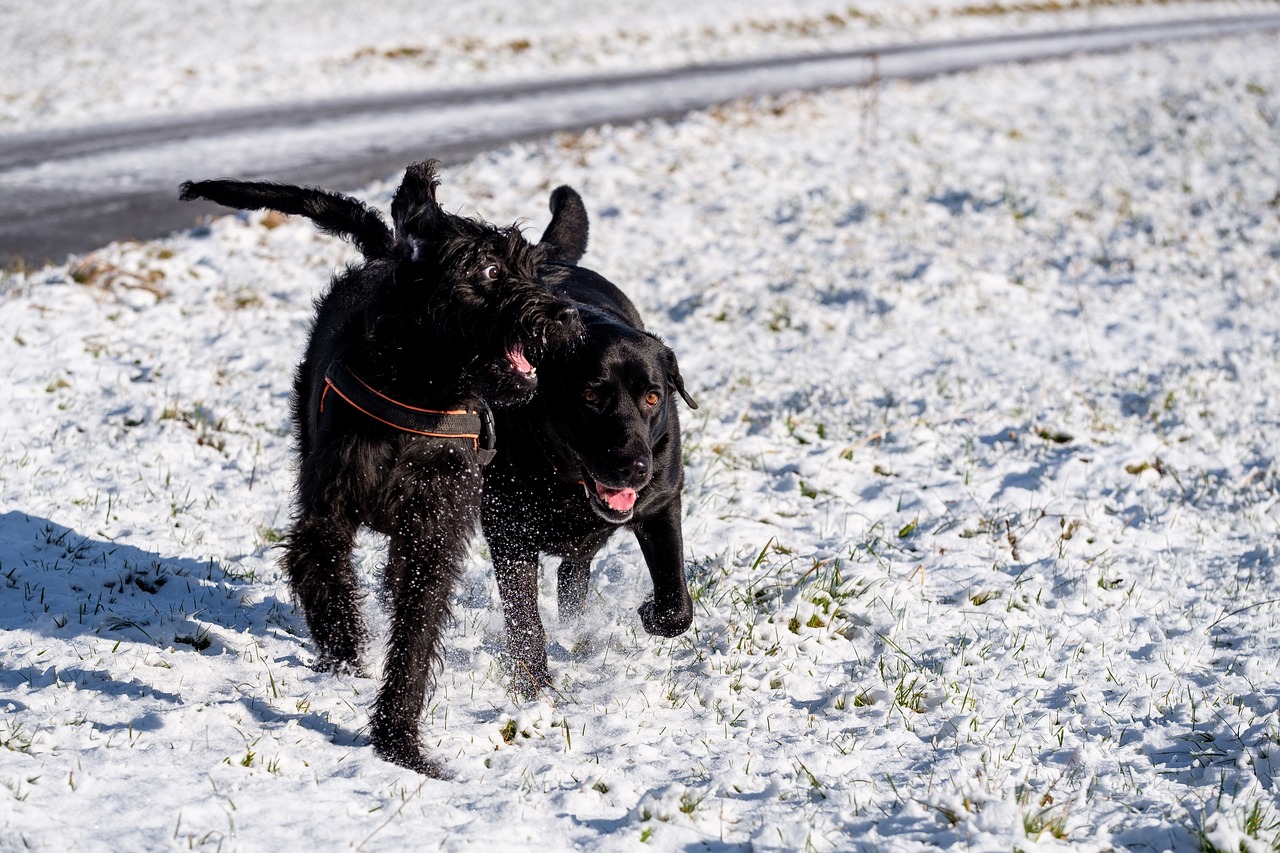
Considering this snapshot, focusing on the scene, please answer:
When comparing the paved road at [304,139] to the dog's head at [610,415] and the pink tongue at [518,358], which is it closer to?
the dog's head at [610,415]

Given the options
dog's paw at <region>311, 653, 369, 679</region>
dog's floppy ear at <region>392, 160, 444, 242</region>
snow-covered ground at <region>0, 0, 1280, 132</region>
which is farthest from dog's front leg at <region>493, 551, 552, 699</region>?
snow-covered ground at <region>0, 0, 1280, 132</region>

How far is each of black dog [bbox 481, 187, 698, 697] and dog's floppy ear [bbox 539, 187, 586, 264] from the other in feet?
2.89

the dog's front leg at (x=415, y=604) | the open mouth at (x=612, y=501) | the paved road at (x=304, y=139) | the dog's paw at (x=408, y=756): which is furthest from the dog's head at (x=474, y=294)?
the paved road at (x=304, y=139)

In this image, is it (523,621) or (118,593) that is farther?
(118,593)

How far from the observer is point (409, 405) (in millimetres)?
3635

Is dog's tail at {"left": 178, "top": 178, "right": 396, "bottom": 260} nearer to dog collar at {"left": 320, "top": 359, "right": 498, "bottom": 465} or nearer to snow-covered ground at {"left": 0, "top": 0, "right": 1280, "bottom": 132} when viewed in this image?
dog collar at {"left": 320, "top": 359, "right": 498, "bottom": 465}

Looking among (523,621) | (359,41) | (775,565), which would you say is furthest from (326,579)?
(359,41)

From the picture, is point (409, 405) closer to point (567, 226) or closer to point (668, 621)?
point (668, 621)

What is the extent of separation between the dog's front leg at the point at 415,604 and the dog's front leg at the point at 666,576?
0.96m

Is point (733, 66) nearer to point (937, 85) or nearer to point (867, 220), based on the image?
point (937, 85)

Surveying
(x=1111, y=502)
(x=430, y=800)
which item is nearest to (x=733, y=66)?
(x=1111, y=502)

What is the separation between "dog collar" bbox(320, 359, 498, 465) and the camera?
11.8 ft

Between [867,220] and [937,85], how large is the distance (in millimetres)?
8621

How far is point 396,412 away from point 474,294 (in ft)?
1.53
